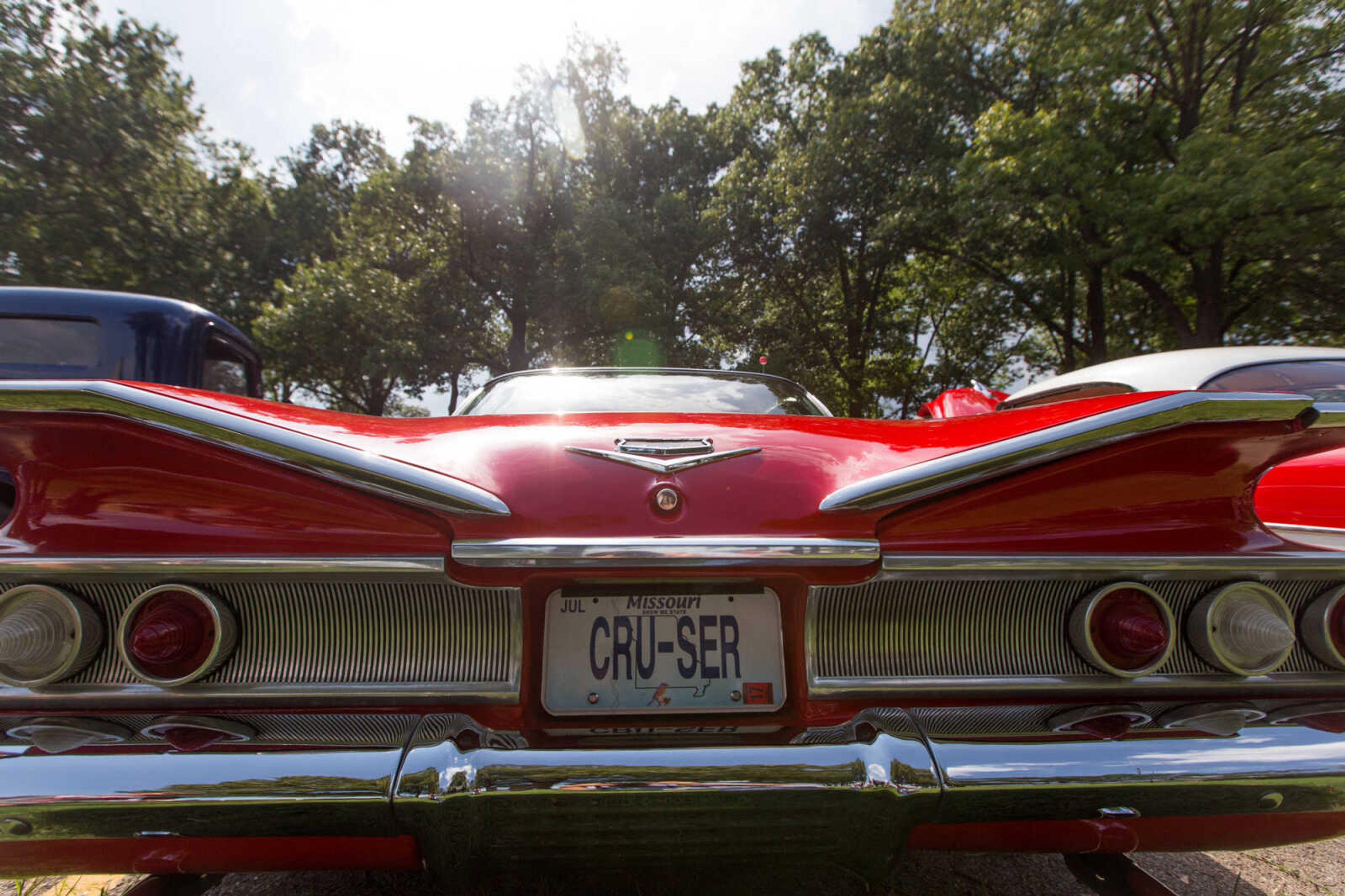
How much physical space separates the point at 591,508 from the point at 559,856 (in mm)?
589

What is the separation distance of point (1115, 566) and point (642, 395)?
1.66 metres

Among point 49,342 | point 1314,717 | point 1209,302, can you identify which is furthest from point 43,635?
point 1209,302

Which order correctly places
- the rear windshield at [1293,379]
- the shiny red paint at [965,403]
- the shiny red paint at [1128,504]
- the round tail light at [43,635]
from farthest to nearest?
1. the shiny red paint at [965,403]
2. the rear windshield at [1293,379]
3. the shiny red paint at [1128,504]
4. the round tail light at [43,635]

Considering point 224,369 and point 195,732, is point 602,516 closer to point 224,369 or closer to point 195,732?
point 195,732

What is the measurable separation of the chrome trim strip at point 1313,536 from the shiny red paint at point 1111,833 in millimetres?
487

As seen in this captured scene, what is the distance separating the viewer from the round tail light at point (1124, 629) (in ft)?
4.27

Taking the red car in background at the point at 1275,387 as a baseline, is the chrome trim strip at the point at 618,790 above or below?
below

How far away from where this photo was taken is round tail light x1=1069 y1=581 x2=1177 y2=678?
4.27 feet

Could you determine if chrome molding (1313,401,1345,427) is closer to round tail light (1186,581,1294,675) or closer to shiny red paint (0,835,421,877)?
round tail light (1186,581,1294,675)

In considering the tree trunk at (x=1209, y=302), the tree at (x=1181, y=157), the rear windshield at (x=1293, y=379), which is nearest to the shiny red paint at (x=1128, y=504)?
the rear windshield at (x=1293, y=379)

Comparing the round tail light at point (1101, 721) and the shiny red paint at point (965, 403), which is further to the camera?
the shiny red paint at point (965, 403)

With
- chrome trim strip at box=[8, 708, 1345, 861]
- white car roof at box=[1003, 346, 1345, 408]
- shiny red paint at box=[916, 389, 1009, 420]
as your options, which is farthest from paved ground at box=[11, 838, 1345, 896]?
shiny red paint at box=[916, 389, 1009, 420]

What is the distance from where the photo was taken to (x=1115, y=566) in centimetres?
130

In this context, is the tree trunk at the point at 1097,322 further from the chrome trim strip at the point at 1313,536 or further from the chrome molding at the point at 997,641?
the chrome molding at the point at 997,641
